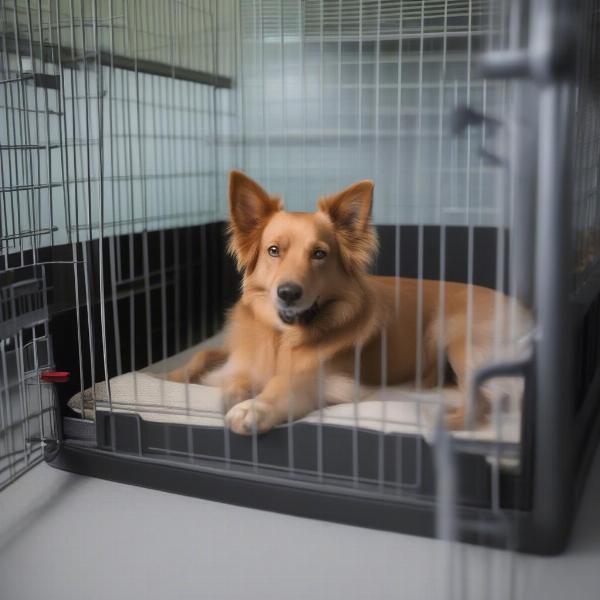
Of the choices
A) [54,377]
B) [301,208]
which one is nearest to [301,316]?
[54,377]

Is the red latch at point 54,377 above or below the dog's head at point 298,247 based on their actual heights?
below

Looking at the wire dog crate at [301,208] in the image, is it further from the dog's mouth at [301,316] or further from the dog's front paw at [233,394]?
the dog's mouth at [301,316]

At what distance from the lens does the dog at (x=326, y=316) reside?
5.85 feet

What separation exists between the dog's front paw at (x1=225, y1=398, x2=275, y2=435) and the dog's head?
29 cm

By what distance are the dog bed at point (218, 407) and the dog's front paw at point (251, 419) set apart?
5 cm

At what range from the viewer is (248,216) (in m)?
1.91

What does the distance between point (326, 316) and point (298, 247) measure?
0.20 meters

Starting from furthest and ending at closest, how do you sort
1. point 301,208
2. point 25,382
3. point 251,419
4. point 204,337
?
point 301,208 → point 204,337 → point 25,382 → point 251,419

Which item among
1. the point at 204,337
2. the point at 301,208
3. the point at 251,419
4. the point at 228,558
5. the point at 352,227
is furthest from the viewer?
the point at 301,208

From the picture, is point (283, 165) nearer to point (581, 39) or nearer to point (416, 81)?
point (416, 81)

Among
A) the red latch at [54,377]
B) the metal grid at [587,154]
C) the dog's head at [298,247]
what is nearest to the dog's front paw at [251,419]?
the dog's head at [298,247]

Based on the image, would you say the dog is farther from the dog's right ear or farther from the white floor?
the white floor

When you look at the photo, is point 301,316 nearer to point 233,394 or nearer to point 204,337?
point 233,394

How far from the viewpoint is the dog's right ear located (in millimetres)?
1868
